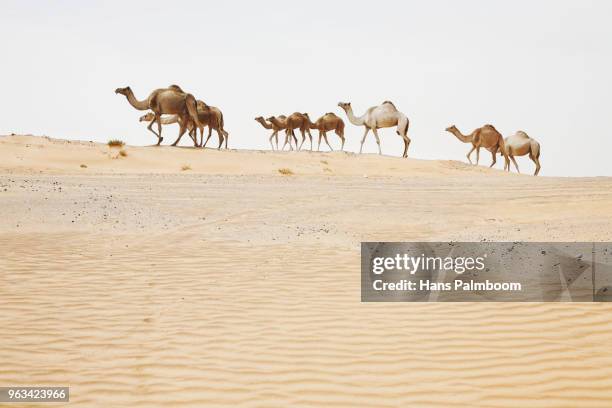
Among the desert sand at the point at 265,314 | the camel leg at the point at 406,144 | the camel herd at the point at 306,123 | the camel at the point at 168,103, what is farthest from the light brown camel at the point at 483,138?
the desert sand at the point at 265,314

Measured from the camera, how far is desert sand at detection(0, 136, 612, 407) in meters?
5.25

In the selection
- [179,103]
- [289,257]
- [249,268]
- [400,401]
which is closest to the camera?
[400,401]

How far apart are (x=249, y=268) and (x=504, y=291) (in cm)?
335

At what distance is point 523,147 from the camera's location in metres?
33.2

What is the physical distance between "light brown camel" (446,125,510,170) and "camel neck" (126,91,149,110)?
1537cm

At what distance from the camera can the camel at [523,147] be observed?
33.2m

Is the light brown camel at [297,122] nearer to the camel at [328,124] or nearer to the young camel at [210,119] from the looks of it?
the camel at [328,124]

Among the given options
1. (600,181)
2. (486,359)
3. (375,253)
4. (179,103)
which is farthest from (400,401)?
(179,103)

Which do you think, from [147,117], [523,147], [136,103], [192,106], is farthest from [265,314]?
[523,147]

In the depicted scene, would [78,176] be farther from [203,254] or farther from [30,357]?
[30,357]

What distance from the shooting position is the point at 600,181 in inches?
778

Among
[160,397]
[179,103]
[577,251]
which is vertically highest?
[179,103]

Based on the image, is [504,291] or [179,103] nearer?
[504,291]

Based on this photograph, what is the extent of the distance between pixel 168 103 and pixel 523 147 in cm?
1786
